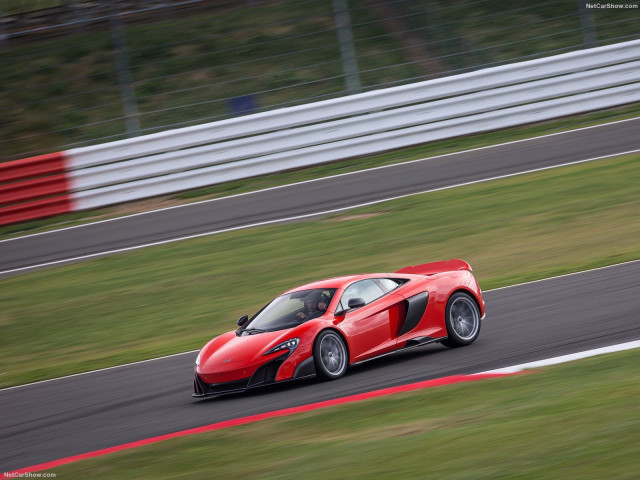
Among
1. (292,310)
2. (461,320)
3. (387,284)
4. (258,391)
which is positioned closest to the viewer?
(258,391)

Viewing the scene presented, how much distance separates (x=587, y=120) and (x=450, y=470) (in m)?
15.7

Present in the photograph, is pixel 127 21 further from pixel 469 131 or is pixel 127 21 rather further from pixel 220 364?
pixel 220 364

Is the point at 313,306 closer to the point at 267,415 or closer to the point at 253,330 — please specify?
the point at 253,330

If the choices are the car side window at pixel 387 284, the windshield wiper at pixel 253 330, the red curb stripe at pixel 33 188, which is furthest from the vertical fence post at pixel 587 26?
the windshield wiper at pixel 253 330

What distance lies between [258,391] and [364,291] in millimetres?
1488

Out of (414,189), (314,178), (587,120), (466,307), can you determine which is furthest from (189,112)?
(466,307)

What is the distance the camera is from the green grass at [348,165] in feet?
60.1

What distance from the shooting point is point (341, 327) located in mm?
9242

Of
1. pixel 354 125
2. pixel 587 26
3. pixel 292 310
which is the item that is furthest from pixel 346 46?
pixel 292 310

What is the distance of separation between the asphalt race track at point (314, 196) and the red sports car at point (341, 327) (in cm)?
678

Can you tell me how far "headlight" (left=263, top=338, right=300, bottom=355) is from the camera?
8.95 metres

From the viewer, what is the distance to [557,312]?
10.6 meters

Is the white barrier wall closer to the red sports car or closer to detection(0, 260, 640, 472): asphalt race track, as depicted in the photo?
detection(0, 260, 640, 472): asphalt race track

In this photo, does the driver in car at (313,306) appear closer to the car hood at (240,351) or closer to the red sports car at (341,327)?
the red sports car at (341,327)
